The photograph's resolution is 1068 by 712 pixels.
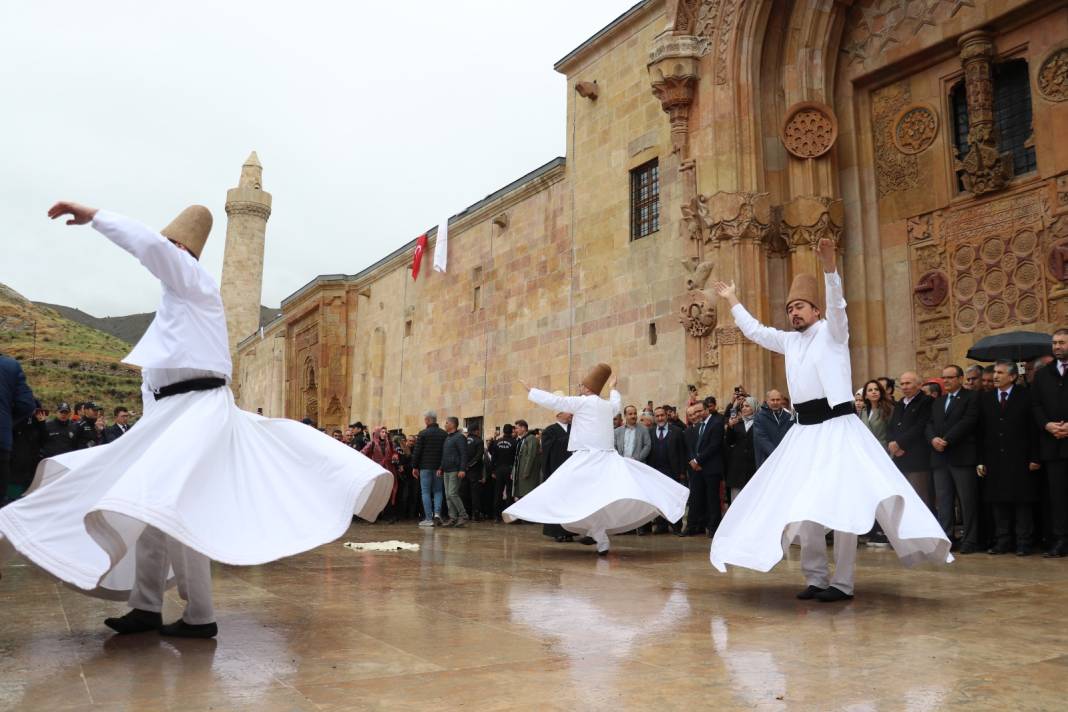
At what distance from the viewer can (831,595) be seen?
18.7 ft

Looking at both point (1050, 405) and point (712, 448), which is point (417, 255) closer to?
point (712, 448)

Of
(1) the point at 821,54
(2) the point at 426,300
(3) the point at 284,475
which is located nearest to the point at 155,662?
(3) the point at 284,475

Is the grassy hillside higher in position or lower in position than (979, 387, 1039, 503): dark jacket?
higher

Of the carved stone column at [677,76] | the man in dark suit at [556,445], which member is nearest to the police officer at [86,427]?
the man in dark suit at [556,445]

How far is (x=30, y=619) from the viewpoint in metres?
5.11

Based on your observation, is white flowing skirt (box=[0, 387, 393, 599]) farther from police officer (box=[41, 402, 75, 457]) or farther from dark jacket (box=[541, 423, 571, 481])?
police officer (box=[41, 402, 75, 457])

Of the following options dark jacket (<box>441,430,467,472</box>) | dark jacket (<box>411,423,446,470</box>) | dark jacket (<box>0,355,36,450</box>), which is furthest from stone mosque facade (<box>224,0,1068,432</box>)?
dark jacket (<box>0,355,36,450</box>)

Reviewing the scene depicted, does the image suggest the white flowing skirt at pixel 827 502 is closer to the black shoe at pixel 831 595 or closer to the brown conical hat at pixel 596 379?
the black shoe at pixel 831 595

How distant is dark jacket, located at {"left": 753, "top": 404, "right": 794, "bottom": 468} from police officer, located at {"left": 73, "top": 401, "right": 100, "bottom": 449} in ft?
31.9

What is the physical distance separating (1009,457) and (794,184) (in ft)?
21.7

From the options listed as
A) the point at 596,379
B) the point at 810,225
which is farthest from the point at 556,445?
the point at 810,225

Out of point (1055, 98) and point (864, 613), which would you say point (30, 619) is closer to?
point (864, 613)

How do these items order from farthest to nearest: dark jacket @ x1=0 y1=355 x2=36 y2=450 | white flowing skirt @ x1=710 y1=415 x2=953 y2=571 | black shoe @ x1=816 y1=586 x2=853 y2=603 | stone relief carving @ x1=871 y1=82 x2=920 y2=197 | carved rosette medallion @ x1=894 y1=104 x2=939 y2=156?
stone relief carving @ x1=871 y1=82 x2=920 y2=197 → carved rosette medallion @ x1=894 y1=104 x2=939 y2=156 → dark jacket @ x1=0 y1=355 x2=36 y2=450 → black shoe @ x1=816 y1=586 x2=853 y2=603 → white flowing skirt @ x1=710 y1=415 x2=953 y2=571

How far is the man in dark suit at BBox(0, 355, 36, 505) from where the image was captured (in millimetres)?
6344
